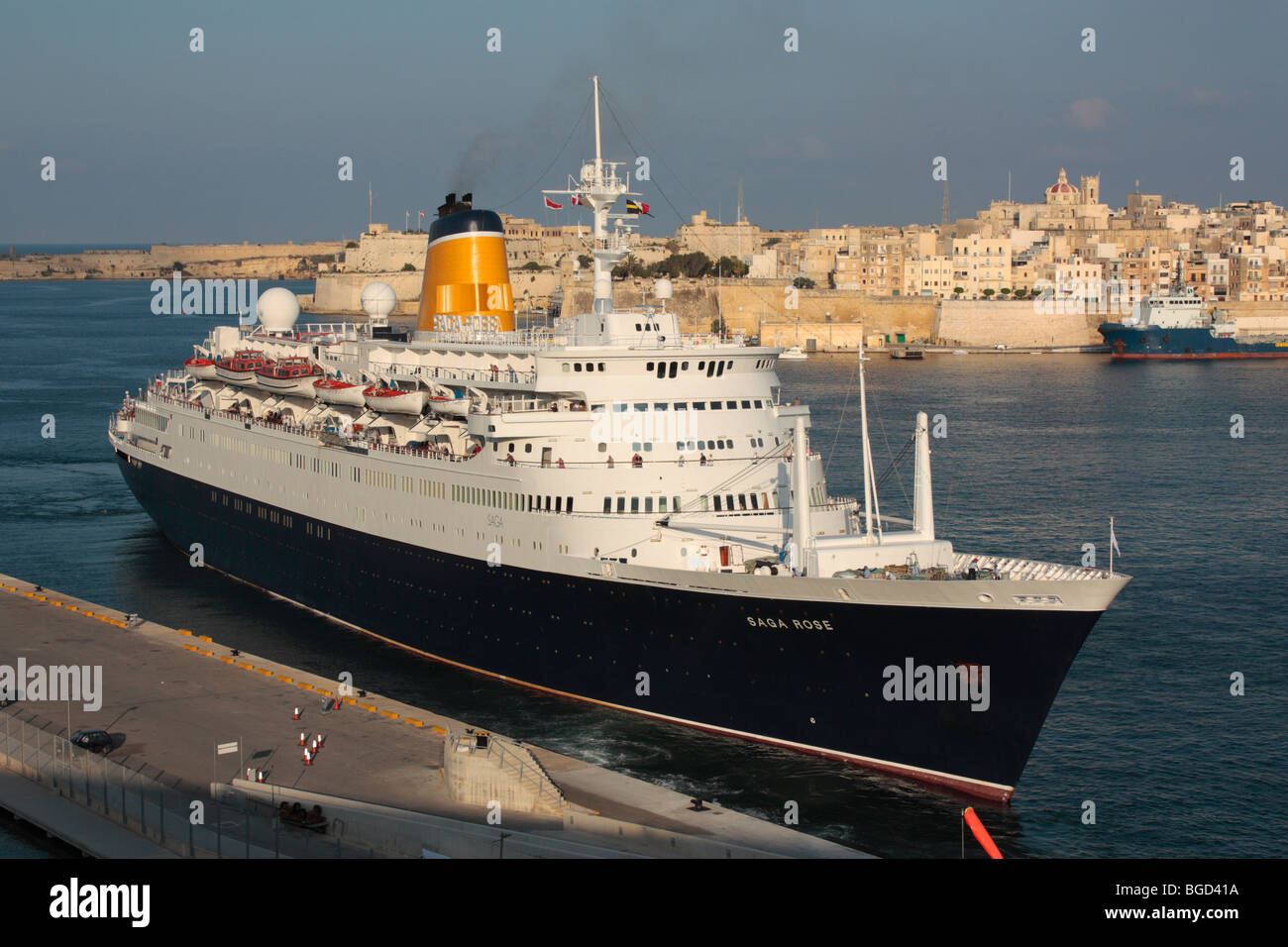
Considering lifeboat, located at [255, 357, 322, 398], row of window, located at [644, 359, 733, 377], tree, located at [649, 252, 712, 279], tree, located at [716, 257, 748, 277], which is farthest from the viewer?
tree, located at [649, 252, 712, 279]

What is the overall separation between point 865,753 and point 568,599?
6427 mm

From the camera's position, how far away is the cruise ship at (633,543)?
2322 centimetres

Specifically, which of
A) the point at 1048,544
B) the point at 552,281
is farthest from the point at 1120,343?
the point at 1048,544

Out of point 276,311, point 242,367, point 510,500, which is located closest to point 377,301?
point 242,367

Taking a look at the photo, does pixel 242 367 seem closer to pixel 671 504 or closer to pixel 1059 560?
A: pixel 671 504

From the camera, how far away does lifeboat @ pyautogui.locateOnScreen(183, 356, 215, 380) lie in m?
42.9

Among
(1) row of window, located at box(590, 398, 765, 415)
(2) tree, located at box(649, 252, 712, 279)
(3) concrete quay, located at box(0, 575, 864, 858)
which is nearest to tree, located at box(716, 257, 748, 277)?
(2) tree, located at box(649, 252, 712, 279)

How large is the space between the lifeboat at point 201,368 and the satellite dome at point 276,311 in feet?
9.66

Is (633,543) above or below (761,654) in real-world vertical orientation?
above

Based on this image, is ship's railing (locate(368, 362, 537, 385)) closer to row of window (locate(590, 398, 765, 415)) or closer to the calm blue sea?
row of window (locate(590, 398, 765, 415))

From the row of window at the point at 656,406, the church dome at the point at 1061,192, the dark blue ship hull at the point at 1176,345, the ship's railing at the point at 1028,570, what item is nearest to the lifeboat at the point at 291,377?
the row of window at the point at 656,406

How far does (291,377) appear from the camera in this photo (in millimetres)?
38125

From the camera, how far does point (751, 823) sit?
21406 millimetres

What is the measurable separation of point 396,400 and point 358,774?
1137cm
